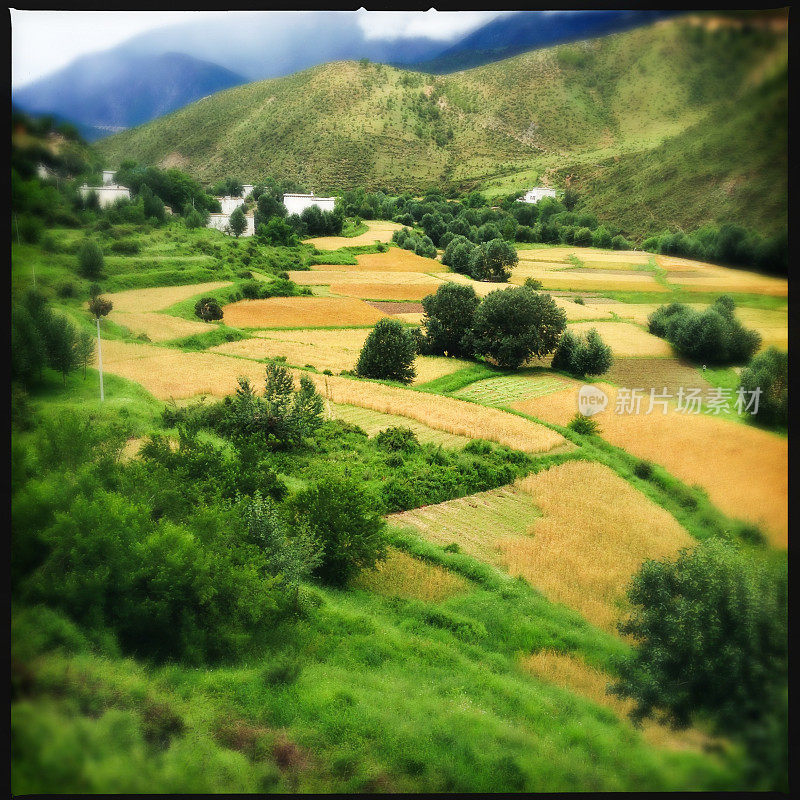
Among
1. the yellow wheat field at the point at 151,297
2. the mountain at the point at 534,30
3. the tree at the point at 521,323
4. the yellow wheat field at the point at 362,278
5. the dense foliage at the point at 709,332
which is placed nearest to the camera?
the mountain at the point at 534,30

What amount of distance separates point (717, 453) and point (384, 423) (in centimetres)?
357

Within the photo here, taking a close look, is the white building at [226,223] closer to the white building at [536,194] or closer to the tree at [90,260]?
the tree at [90,260]

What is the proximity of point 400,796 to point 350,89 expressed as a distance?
257 inches

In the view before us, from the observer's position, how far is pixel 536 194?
6484mm

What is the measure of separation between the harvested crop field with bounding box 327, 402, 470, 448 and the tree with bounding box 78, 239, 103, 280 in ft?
9.72

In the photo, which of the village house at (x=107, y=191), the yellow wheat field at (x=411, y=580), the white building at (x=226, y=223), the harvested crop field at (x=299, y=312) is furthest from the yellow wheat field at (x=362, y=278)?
the yellow wheat field at (x=411, y=580)

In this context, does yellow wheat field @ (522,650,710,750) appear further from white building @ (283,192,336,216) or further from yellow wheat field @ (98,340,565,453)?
white building @ (283,192,336,216)

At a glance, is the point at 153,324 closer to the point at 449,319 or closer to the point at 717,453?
the point at 449,319

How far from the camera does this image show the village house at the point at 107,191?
5199 mm

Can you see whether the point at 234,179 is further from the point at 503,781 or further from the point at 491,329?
the point at 503,781

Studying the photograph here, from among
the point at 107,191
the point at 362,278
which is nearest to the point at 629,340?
the point at 362,278

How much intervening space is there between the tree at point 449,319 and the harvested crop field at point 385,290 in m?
0.16

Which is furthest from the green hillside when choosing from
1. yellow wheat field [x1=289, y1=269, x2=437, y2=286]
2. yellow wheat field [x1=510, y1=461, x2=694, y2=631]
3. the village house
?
yellow wheat field [x1=510, y1=461, x2=694, y2=631]

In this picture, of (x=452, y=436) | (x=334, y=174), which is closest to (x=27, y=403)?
(x=334, y=174)
